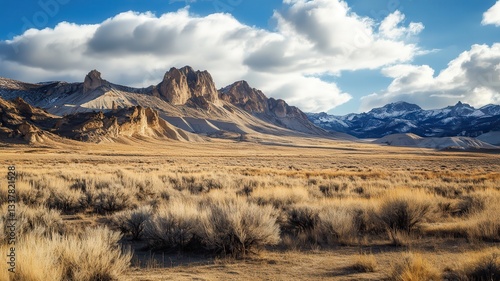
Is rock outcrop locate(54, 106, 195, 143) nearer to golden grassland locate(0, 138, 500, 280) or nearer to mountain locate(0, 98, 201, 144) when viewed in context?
mountain locate(0, 98, 201, 144)

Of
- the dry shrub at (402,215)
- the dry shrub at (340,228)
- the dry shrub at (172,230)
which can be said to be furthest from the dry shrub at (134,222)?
the dry shrub at (402,215)

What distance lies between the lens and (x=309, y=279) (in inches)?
216

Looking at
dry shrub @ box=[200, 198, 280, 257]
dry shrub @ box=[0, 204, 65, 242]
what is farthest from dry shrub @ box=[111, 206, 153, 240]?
dry shrub @ box=[200, 198, 280, 257]

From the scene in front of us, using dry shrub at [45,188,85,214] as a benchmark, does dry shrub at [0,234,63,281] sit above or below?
above

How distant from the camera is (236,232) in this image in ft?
22.3

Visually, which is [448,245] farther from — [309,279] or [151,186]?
[151,186]

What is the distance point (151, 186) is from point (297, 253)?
35.6 ft

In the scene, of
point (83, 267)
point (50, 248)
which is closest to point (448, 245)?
point (83, 267)

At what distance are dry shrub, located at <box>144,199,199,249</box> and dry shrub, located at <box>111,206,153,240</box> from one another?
1.78ft

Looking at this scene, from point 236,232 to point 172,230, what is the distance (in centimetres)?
149

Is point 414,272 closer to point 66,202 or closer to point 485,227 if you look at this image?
point 485,227

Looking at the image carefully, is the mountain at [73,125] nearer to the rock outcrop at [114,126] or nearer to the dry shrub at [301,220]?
the rock outcrop at [114,126]

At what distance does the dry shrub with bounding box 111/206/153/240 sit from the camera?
8.21 m

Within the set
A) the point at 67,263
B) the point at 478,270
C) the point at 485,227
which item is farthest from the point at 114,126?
the point at 478,270
